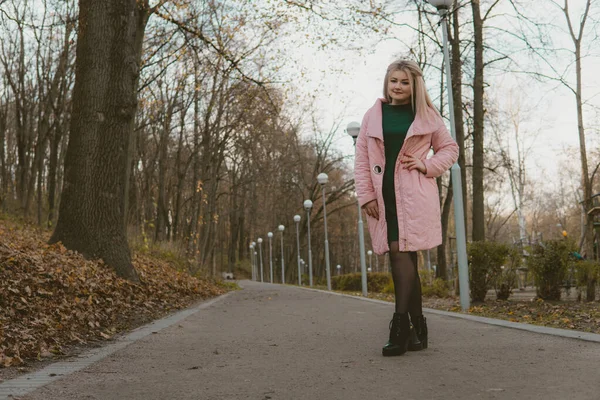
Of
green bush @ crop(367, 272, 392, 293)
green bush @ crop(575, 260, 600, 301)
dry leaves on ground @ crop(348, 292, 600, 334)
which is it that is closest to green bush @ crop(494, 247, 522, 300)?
dry leaves on ground @ crop(348, 292, 600, 334)

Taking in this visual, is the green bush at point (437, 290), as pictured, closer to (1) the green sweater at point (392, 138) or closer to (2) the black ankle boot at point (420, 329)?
(2) the black ankle boot at point (420, 329)

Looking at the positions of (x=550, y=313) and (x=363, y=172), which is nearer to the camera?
(x=363, y=172)

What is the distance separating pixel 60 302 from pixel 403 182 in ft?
13.9

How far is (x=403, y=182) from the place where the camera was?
14.6 ft

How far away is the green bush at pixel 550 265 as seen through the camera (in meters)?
11.1

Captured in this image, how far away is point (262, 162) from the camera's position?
38625mm

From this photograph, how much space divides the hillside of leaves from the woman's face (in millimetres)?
3159

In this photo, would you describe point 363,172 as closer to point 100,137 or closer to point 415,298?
point 415,298

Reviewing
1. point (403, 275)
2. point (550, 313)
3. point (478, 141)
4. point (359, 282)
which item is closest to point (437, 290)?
point (478, 141)

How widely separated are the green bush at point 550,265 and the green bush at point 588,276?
0.28 meters

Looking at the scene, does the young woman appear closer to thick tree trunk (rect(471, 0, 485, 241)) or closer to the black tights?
the black tights

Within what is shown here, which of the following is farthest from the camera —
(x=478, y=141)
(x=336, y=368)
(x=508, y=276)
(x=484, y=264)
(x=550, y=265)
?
(x=478, y=141)

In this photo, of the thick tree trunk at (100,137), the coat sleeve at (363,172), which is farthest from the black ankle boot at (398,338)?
the thick tree trunk at (100,137)

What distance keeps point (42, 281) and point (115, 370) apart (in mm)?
3565
